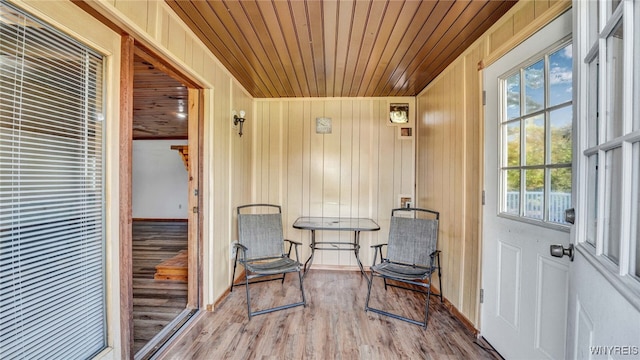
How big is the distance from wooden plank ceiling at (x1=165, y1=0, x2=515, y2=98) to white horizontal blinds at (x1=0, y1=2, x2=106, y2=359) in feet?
2.94

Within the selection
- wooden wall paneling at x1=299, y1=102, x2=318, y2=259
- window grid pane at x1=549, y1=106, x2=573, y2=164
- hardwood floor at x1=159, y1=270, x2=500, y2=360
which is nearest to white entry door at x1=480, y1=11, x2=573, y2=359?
window grid pane at x1=549, y1=106, x2=573, y2=164

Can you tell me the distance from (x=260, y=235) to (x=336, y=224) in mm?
925

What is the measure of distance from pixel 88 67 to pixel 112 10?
1.02 ft

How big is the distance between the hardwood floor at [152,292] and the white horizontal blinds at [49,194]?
2.75ft

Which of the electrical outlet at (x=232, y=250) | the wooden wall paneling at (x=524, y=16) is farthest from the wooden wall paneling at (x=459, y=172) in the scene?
the electrical outlet at (x=232, y=250)

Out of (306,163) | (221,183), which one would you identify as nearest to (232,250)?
(221,183)

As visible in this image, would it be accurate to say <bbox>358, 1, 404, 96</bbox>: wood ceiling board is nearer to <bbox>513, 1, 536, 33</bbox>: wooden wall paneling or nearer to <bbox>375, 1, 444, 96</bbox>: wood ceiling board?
<bbox>375, 1, 444, 96</bbox>: wood ceiling board

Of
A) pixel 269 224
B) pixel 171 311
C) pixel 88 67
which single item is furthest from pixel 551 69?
pixel 171 311

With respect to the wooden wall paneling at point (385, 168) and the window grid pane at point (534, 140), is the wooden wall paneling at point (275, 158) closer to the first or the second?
the wooden wall paneling at point (385, 168)

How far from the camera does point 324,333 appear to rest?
2.13 meters

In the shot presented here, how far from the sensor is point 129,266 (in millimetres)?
1549

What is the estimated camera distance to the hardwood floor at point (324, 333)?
188 centimetres

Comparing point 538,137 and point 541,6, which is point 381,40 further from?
point 538,137

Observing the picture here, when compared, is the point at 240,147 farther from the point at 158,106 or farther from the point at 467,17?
the point at 467,17
